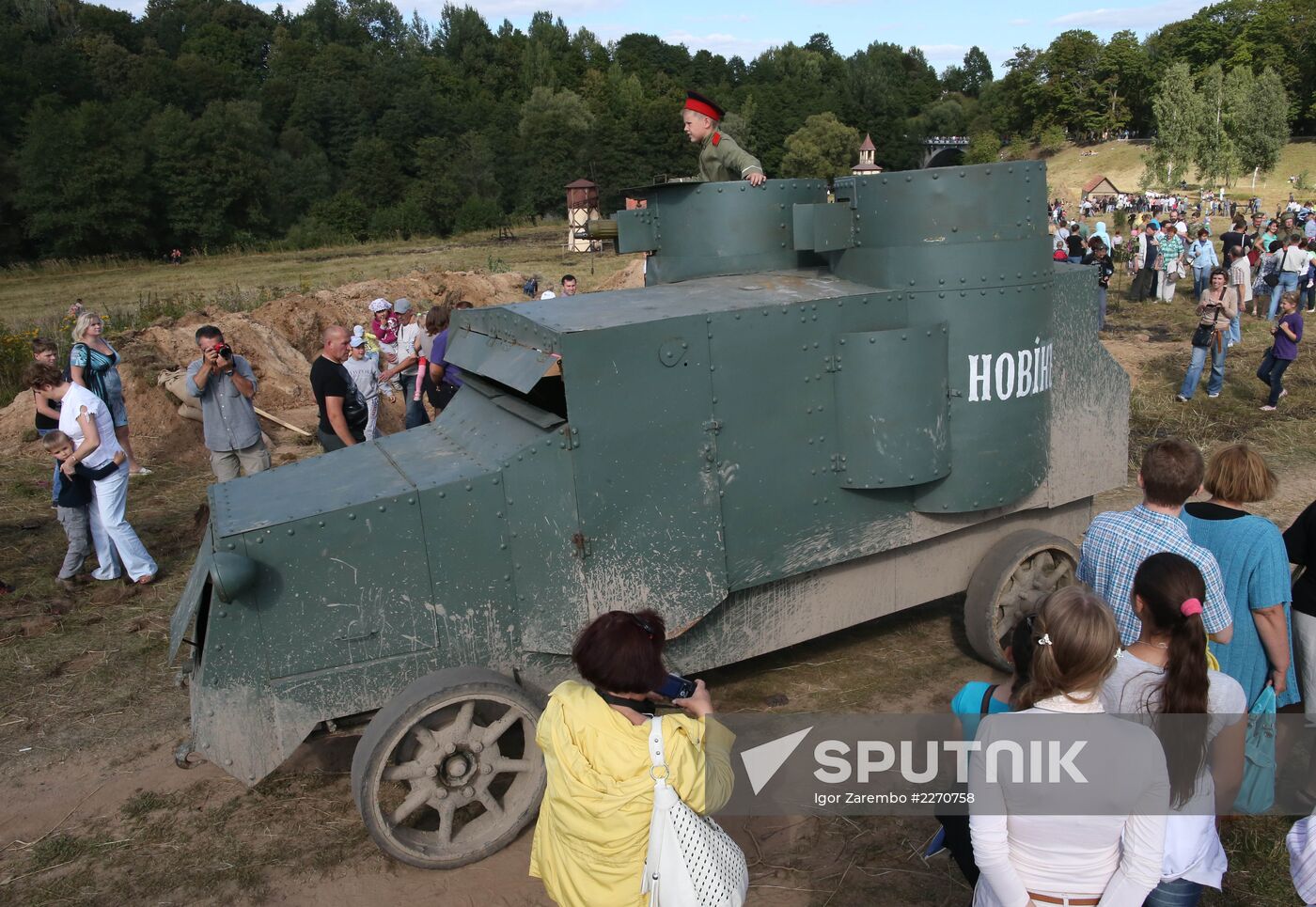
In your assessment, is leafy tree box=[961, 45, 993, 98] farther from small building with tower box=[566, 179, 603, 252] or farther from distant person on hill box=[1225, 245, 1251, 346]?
distant person on hill box=[1225, 245, 1251, 346]

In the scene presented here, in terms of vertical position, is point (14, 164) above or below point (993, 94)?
below

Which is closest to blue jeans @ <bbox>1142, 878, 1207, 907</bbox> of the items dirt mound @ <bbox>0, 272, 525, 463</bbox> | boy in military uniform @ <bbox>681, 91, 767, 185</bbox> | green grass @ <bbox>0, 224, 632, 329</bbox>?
boy in military uniform @ <bbox>681, 91, 767, 185</bbox>

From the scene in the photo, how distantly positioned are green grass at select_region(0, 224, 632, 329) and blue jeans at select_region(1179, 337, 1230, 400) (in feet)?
48.2

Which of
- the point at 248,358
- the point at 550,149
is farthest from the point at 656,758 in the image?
the point at 550,149

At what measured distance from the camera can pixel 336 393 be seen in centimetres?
716

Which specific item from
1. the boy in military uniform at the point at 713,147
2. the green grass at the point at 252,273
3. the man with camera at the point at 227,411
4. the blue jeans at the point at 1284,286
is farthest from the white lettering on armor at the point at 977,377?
the green grass at the point at 252,273

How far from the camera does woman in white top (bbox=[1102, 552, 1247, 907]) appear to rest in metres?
2.79

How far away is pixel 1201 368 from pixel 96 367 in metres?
11.9

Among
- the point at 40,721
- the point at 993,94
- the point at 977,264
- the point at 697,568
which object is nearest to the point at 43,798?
the point at 40,721

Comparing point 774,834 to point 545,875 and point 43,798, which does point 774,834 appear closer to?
point 545,875

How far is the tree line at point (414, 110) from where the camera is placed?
47938 millimetres

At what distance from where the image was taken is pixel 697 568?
495 cm

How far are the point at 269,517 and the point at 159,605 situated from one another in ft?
12.3

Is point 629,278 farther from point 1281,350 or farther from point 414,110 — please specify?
point 414,110
